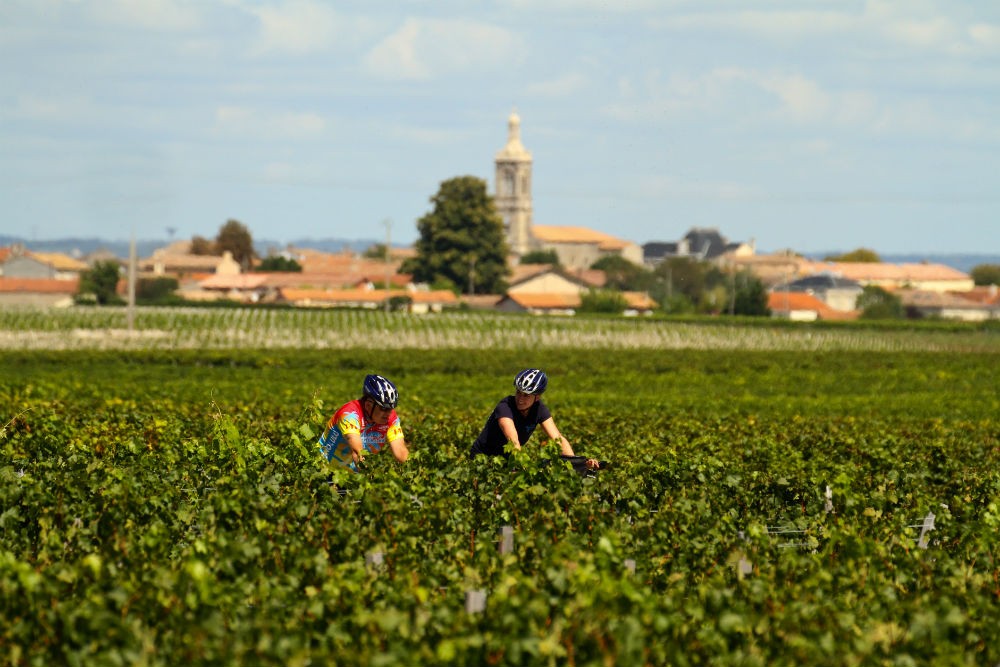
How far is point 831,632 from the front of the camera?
7812mm

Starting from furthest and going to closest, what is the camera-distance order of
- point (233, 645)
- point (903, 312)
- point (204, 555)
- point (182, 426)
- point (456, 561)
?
point (903, 312)
point (182, 426)
point (456, 561)
point (204, 555)
point (233, 645)

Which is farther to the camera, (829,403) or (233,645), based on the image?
(829,403)

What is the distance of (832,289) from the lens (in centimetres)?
18975

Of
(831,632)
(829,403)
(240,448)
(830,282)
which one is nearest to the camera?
(831,632)

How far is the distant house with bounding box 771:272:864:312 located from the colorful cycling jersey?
584ft

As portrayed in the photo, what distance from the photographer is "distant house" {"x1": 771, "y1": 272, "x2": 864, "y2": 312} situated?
618ft

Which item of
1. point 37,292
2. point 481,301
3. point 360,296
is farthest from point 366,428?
point 37,292

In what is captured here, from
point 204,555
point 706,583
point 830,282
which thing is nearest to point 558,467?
point 706,583

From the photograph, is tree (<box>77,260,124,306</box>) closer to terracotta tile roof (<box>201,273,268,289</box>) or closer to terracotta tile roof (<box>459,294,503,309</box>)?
terracotta tile roof (<box>459,294,503,309</box>)

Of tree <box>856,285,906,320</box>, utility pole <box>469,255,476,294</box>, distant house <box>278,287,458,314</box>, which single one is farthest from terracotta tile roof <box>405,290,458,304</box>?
tree <box>856,285,906,320</box>

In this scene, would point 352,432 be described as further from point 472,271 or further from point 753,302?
point 472,271

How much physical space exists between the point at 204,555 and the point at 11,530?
87.5 inches

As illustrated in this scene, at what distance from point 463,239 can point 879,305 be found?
42189 mm

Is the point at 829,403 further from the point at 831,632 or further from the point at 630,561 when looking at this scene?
the point at 831,632
